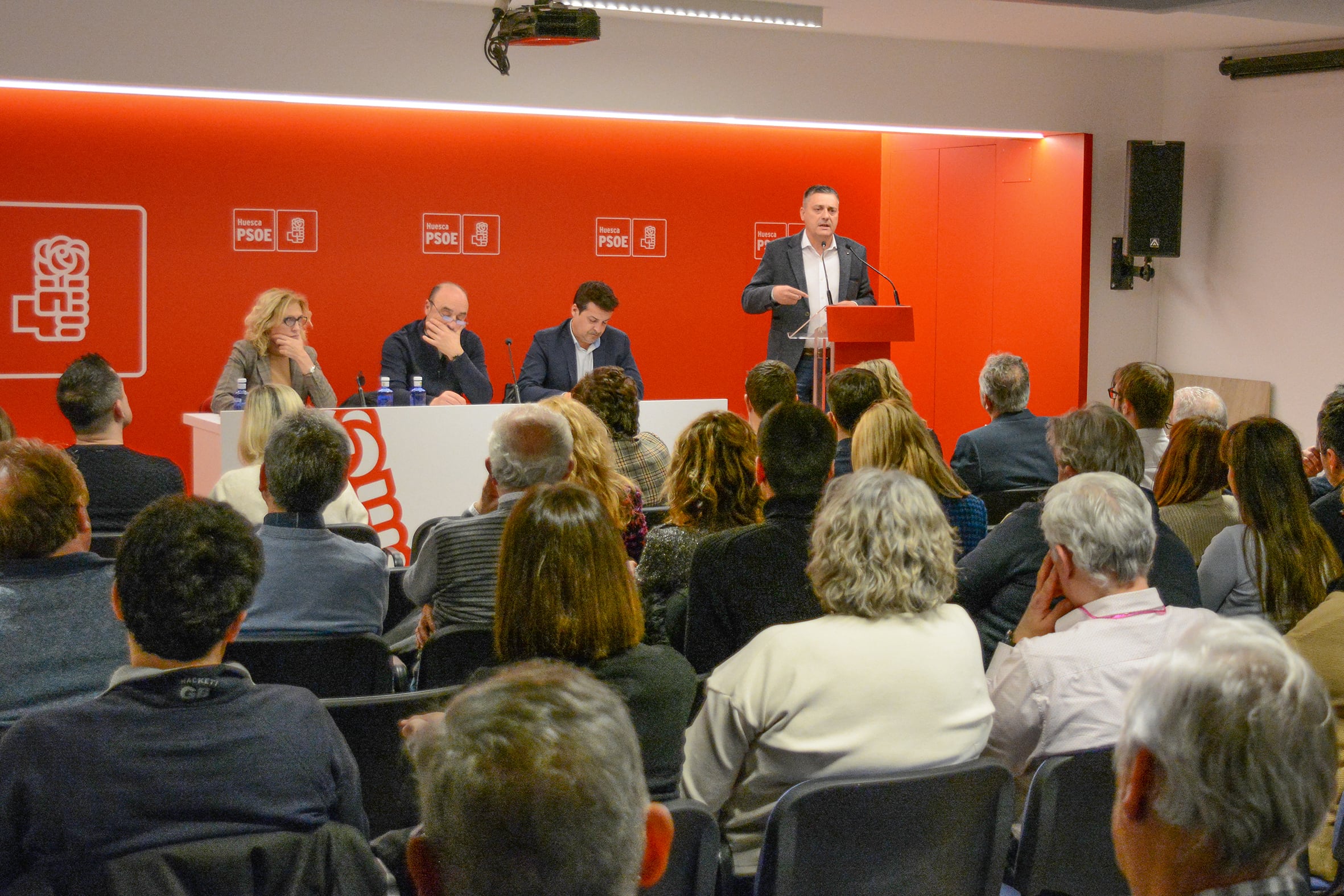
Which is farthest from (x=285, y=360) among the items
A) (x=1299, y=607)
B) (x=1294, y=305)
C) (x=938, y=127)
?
(x=1294, y=305)

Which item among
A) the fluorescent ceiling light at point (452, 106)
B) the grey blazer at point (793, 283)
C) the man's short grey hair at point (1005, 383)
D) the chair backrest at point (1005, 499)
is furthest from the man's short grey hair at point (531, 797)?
the grey blazer at point (793, 283)

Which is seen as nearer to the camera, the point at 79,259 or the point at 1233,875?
the point at 1233,875

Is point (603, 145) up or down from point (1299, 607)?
up

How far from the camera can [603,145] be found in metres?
8.89

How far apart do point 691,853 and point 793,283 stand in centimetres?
637

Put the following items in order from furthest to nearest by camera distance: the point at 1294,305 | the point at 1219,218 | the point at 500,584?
the point at 1219,218 → the point at 1294,305 → the point at 500,584

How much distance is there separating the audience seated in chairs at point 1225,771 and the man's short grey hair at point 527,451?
251cm

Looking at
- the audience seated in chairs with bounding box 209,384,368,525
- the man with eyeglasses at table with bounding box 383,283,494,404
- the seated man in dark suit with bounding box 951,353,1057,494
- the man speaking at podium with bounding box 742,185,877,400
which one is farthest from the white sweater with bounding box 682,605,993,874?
the man speaking at podium with bounding box 742,185,877,400

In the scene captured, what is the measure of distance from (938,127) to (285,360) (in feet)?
14.4

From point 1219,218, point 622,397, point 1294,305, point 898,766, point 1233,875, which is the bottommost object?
point 898,766

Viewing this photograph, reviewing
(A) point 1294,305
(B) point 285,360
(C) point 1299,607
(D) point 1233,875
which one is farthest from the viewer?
(A) point 1294,305

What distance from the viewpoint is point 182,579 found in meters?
2.04

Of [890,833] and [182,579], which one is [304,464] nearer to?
[182,579]

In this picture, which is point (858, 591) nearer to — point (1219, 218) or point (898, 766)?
point (898, 766)
